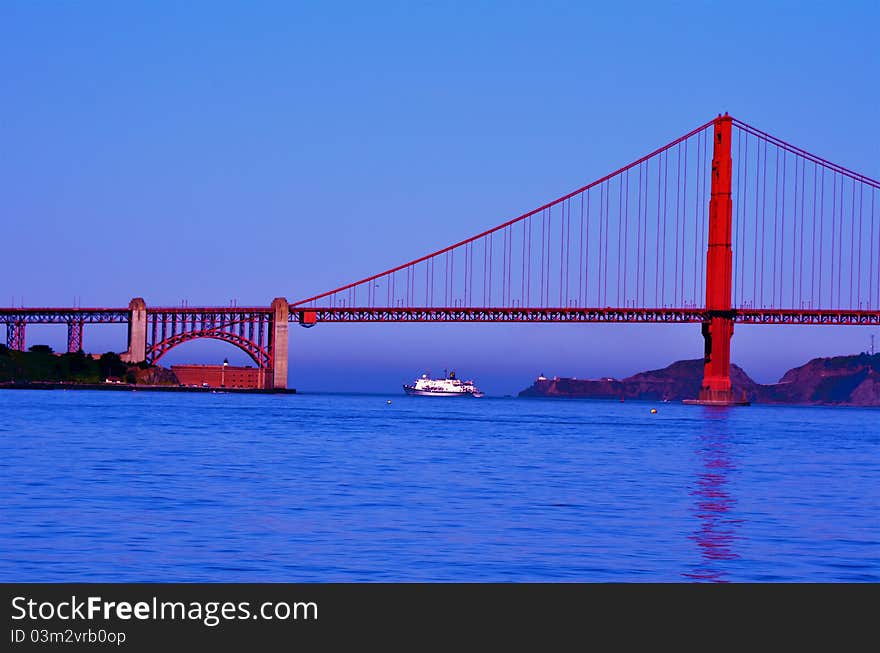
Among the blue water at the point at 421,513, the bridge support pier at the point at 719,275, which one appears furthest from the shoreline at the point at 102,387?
the blue water at the point at 421,513

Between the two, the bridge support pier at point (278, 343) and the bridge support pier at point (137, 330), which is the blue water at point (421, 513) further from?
the bridge support pier at point (137, 330)

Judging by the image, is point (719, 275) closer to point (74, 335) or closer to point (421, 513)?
point (74, 335)

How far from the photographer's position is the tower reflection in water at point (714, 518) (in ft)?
49.5

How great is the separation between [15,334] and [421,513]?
411 ft

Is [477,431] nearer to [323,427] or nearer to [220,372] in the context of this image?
[323,427]

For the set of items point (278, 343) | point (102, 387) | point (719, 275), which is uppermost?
point (719, 275)

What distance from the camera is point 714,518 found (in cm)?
2033

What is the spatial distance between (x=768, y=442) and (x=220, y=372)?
425ft

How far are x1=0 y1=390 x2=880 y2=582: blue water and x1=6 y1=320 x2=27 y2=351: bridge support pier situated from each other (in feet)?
335

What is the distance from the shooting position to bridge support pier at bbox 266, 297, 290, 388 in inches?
4835

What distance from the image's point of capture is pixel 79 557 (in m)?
14.8

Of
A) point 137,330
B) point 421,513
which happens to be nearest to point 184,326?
point 137,330
